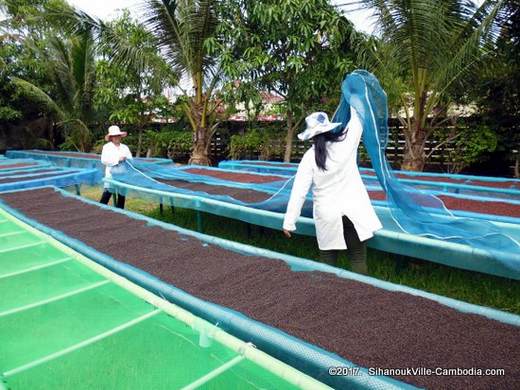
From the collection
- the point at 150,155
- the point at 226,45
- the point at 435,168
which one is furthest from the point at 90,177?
the point at 435,168

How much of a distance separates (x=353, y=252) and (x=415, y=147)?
14.3 ft

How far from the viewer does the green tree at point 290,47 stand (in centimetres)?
659

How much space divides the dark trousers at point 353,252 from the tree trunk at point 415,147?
4244 mm

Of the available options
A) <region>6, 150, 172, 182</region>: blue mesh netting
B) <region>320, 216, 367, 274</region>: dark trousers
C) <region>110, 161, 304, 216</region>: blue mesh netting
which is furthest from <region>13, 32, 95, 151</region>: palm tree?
<region>320, 216, 367, 274</region>: dark trousers

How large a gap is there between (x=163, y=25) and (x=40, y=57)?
580cm

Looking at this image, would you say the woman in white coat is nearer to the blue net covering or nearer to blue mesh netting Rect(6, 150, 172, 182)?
the blue net covering

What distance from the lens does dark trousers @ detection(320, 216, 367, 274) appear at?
8.55 feet

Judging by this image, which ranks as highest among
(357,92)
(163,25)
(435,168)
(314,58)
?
(163,25)

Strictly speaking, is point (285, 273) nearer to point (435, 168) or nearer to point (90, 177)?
point (90, 177)

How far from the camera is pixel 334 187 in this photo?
2529 millimetres

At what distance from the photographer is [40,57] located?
1110 cm

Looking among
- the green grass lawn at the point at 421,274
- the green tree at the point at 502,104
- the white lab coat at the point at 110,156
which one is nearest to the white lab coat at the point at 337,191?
the green grass lawn at the point at 421,274

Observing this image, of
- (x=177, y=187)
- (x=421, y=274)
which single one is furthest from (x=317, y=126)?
(x=177, y=187)

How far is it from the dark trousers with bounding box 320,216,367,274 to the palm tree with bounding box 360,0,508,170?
395 cm
